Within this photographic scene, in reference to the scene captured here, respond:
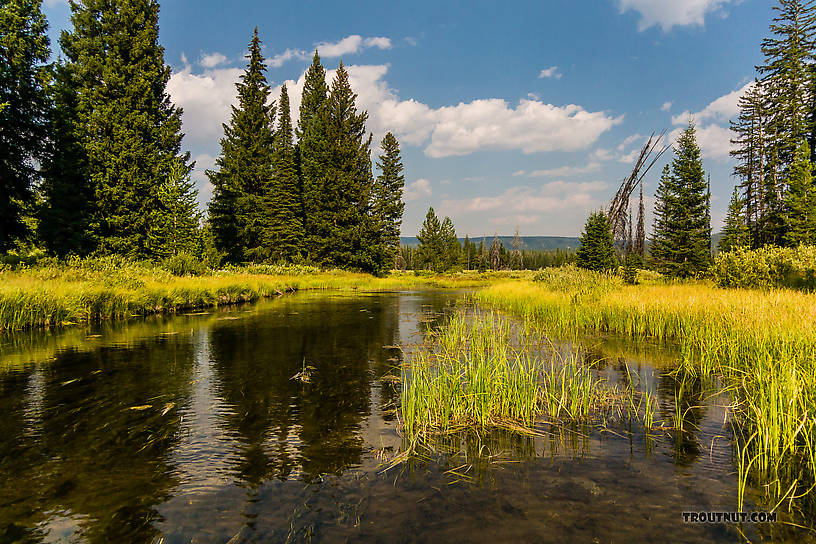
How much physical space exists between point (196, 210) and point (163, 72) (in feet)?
42.4

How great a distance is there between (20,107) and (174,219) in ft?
33.0

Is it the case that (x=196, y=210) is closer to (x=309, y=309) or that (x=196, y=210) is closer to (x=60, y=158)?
(x=60, y=158)

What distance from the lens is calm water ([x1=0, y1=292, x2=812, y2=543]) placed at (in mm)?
3311

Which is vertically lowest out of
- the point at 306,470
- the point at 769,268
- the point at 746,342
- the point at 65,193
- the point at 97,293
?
the point at 306,470

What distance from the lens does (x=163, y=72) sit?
3297 centimetres

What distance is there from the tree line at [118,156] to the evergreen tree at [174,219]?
75 mm

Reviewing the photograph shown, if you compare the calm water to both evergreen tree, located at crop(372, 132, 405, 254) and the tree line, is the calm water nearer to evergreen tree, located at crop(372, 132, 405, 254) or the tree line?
the tree line

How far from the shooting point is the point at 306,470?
432 cm

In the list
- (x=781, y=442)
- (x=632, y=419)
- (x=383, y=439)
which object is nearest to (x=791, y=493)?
(x=781, y=442)

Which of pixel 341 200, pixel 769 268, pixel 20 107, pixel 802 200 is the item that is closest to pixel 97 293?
pixel 20 107

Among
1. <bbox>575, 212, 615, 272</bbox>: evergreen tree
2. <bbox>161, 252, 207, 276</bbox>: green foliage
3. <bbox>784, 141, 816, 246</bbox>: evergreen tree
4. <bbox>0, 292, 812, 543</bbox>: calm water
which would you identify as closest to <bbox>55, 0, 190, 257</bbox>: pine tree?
<bbox>161, 252, 207, 276</bbox>: green foliage

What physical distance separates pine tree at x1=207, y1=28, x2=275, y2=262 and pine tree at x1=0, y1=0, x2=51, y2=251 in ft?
56.0

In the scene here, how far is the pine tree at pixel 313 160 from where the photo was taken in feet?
154

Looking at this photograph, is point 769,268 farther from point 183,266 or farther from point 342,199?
point 342,199
